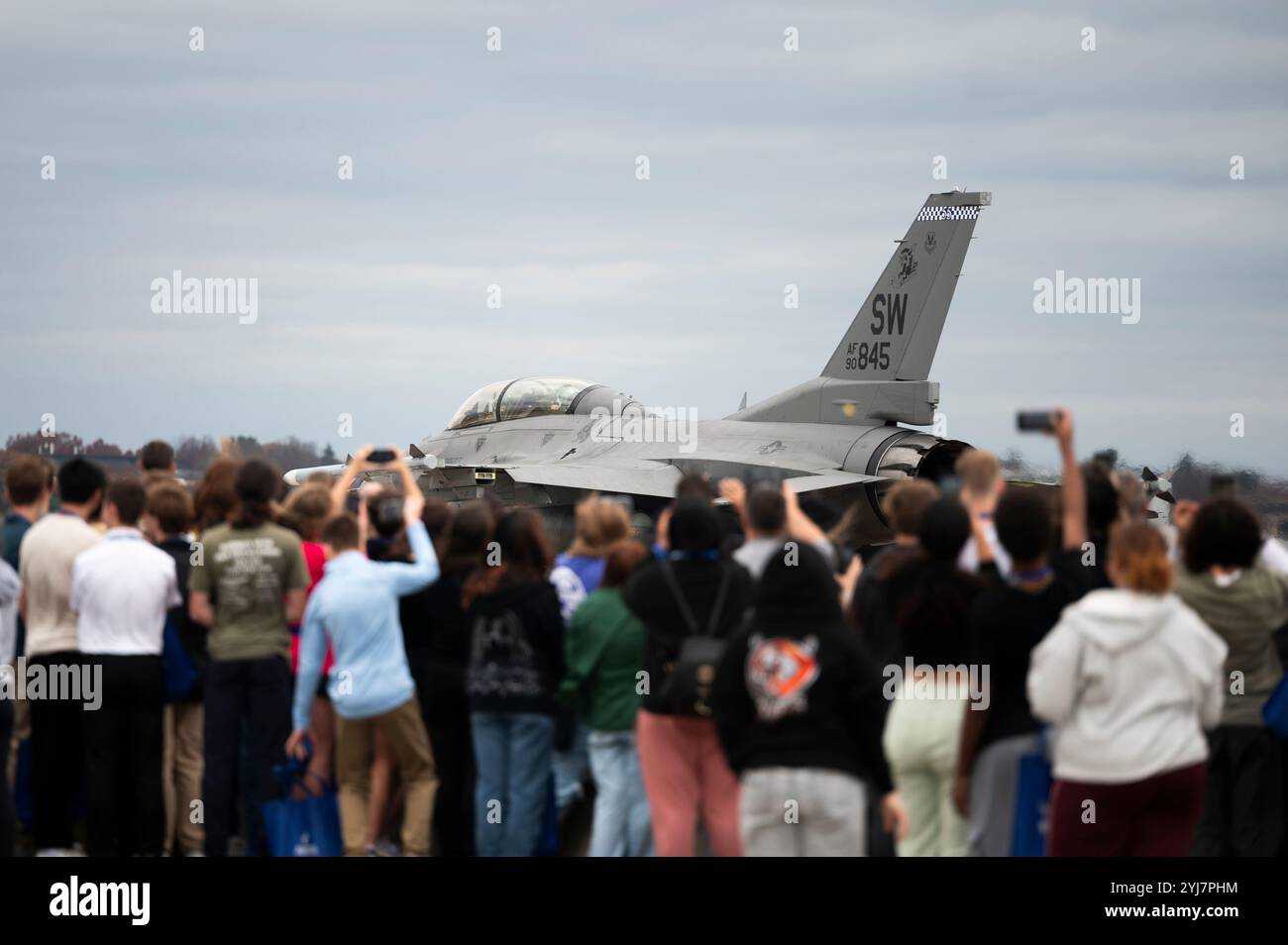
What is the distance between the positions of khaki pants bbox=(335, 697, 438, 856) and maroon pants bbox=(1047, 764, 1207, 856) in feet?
10.6

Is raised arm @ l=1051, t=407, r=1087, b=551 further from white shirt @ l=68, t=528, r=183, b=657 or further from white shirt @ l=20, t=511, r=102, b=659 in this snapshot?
white shirt @ l=20, t=511, r=102, b=659

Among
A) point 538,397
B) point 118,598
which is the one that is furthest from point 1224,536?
point 538,397

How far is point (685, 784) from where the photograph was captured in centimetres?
620

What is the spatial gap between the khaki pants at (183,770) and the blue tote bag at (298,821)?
746mm

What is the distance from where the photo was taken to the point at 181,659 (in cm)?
740

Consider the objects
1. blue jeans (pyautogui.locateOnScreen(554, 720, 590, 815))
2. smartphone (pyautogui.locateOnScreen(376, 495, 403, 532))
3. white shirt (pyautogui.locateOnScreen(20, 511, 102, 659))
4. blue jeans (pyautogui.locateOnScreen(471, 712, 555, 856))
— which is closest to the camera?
blue jeans (pyautogui.locateOnScreen(471, 712, 555, 856))

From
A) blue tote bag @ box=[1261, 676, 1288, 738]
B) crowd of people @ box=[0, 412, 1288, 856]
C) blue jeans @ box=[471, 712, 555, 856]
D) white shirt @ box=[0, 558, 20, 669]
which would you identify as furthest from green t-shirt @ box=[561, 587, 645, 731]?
blue tote bag @ box=[1261, 676, 1288, 738]

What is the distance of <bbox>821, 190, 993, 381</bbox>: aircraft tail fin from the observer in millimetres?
17594

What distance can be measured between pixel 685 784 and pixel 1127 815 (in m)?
1.94

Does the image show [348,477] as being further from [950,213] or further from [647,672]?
[950,213]

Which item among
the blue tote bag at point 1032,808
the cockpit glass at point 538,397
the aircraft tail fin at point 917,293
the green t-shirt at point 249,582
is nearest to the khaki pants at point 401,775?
the green t-shirt at point 249,582

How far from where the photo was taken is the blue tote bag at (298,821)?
690 cm

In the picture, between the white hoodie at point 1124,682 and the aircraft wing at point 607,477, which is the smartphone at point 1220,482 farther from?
the aircraft wing at point 607,477
